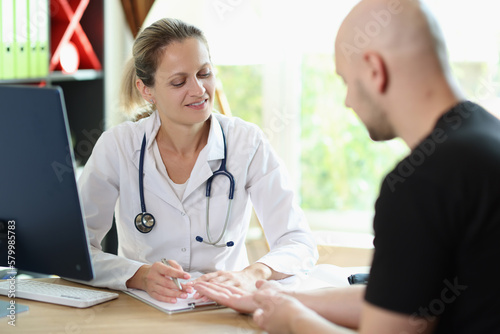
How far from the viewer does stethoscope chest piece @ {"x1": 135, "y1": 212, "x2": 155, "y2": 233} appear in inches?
69.3

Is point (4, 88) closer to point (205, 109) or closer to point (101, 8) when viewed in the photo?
point (205, 109)

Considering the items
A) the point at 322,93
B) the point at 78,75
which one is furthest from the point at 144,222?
the point at 322,93

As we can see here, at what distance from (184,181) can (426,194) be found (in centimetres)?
110

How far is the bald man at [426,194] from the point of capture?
2.85 feet

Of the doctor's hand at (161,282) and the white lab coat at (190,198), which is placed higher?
the white lab coat at (190,198)

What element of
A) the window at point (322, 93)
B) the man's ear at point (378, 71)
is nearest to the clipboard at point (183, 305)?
the man's ear at point (378, 71)

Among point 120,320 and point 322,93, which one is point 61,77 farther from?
point 120,320

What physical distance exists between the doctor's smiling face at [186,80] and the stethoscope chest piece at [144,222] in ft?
1.03

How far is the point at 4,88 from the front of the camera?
3.84ft

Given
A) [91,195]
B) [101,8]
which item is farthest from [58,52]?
[91,195]

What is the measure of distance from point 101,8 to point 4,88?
2178 millimetres

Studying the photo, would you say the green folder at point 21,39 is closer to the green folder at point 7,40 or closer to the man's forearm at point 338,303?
the green folder at point 7,40

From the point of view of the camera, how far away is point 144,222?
176 centimetres

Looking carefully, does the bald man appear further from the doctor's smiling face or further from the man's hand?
the doctor's smiling face
